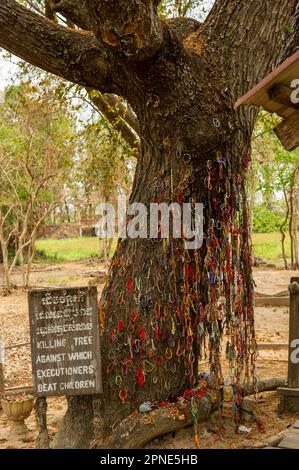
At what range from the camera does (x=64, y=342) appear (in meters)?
4.62

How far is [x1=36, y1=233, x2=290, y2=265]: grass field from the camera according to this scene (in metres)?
28.8

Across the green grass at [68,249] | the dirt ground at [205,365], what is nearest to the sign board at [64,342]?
the dirt ground at [205,365]

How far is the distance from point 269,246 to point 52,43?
2652 cm

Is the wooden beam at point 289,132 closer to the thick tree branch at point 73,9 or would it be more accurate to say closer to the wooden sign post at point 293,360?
the wooden sign post at point 293,360

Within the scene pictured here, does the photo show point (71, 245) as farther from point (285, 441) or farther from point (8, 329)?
point (285, 441)

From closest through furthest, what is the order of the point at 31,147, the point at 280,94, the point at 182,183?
the point at 280,94, the point at 182,183, the point at 31,147

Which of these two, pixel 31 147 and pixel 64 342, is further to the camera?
pixel 31 147

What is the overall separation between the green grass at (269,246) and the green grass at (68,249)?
847 centimetres

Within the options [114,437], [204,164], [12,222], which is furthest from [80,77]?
[12,222]

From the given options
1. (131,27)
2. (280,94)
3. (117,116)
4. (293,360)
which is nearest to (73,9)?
(131,27)

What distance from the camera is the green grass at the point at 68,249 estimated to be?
3216 cm

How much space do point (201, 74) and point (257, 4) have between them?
90 centimetres

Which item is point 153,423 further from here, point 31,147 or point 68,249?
point 68,249

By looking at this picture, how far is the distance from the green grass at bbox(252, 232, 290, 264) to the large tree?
20622mm
